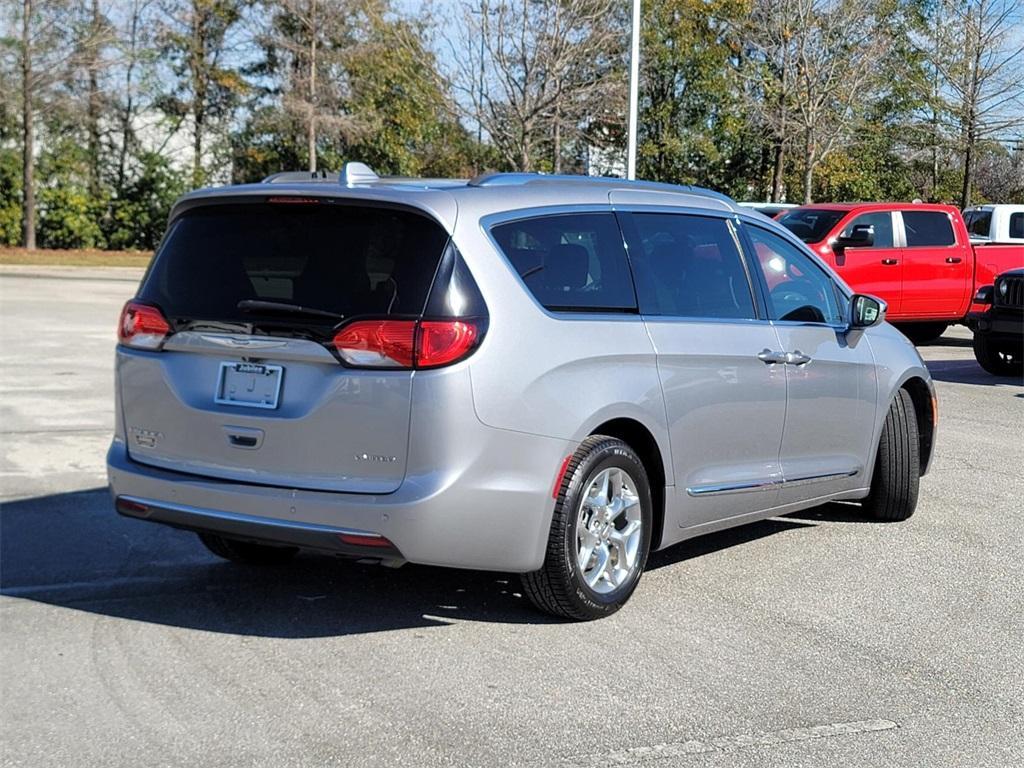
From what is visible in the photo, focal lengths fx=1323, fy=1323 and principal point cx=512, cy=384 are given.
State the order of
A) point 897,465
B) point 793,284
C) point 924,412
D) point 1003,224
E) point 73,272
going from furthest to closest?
point 73,272 < point 1003,224 < point 924,412 < point 897,465 < point 793,284

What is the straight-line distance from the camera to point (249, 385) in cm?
504

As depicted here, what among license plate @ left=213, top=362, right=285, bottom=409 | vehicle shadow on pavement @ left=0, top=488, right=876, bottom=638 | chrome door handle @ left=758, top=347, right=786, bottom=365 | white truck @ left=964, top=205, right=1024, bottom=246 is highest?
white truck @ left=964, top=205, right=1024, bottom=246

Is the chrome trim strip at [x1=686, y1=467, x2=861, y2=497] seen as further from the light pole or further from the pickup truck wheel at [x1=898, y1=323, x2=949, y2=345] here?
the light pole

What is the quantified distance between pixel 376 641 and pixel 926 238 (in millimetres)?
14581

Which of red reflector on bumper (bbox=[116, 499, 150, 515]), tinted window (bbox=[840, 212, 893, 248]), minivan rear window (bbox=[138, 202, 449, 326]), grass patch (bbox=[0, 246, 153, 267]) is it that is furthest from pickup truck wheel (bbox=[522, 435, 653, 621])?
grass patch (bbox=[0, 246, 153, 267])

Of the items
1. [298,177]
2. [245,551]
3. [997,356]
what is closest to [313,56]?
[997,356]

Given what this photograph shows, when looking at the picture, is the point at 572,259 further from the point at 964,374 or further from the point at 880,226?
the point at 880,226

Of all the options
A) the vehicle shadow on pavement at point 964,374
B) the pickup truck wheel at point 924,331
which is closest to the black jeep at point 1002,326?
the vehicle shadow on pavement at point 964,374

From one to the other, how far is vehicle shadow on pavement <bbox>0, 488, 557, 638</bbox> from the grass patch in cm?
2752

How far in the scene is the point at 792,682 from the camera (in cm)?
476

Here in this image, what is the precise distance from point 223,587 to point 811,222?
13320 millimetres

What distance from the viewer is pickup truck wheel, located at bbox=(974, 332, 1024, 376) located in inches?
579

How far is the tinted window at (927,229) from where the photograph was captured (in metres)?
17.9

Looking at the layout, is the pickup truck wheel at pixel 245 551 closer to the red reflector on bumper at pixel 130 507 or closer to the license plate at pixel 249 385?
the red reflector on bumper at pixel 130 507
